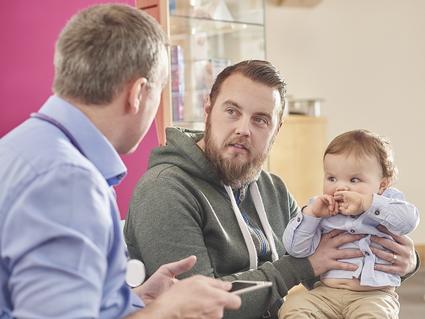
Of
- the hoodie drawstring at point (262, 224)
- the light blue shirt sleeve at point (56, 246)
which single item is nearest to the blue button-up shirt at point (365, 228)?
the hoodie drawstring at point (262, 224)

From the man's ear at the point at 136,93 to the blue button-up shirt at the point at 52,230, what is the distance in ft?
0.42

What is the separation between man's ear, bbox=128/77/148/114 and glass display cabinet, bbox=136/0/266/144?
1.98 metres

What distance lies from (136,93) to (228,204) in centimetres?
83

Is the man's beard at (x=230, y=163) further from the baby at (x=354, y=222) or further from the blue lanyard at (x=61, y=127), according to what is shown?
the blue lanyard at (x=61, y=127)

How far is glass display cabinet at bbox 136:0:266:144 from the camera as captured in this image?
11.1 feet

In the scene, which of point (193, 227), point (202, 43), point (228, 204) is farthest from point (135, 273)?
point (202, 43)

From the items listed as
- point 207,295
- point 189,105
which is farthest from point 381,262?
point 189,105

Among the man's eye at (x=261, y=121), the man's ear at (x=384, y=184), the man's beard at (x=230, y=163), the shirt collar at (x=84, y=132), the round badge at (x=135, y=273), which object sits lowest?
the round badge at (x=135, y=273)

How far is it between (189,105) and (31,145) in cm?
257

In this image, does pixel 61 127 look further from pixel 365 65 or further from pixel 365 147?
pixel 365 65

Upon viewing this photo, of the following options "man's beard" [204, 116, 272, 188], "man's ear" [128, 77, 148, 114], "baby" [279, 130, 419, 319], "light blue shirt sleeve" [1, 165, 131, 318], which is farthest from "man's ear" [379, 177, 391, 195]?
"light blue shirt sleeve" [1, 165, 131, 318]

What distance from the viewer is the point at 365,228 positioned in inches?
71.5

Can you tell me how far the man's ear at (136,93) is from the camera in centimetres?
120

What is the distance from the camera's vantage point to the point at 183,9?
3523 mm
